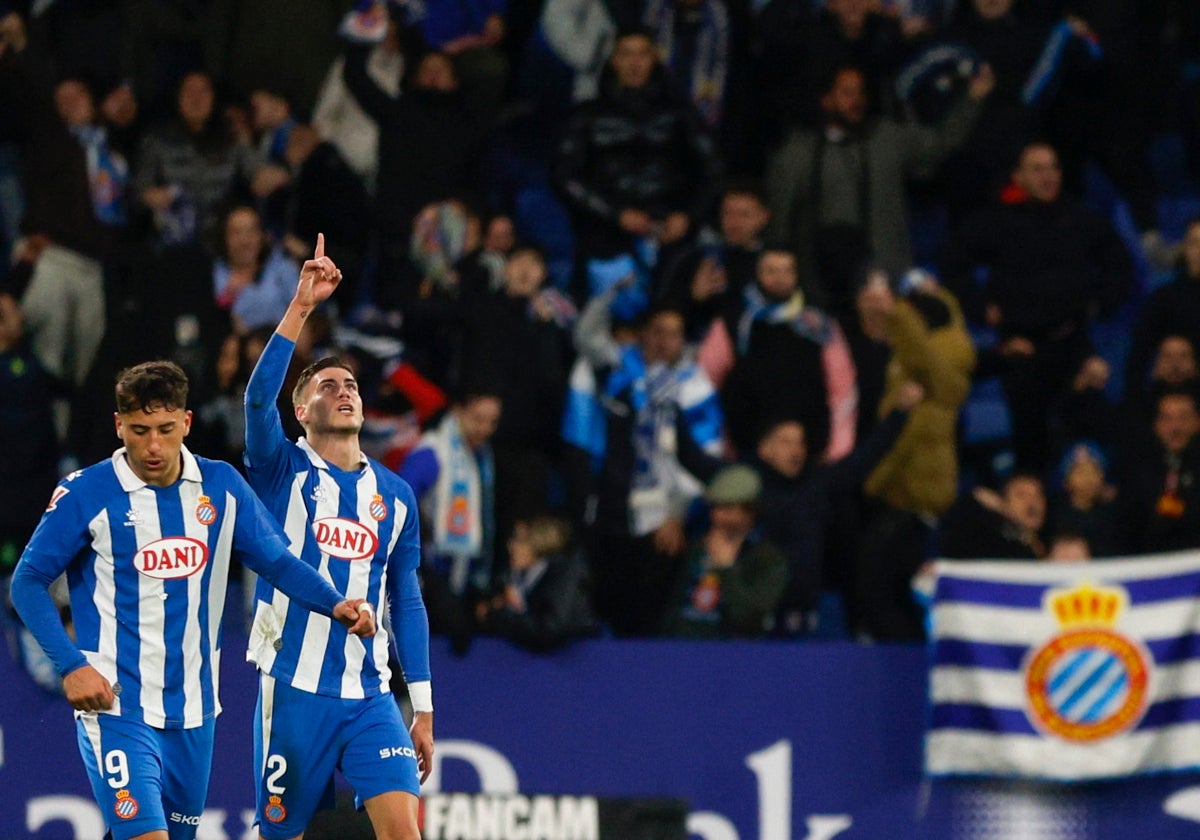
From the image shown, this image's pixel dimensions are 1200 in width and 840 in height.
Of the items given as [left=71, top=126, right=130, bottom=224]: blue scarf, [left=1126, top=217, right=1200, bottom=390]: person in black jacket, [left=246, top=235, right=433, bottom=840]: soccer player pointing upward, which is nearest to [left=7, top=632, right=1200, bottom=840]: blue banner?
[left=1126, top=217, right=1200, bottom=390]: person in black jacket

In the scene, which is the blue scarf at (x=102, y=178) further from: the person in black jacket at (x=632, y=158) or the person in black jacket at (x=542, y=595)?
the person in black jacket at (x=542, y=595)

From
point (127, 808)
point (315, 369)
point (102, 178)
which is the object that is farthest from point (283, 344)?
point (102, 178)

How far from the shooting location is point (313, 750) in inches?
320

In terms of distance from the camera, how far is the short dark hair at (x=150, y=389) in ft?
23.8

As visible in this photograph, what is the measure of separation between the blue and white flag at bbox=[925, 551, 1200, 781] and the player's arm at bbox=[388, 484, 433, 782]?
10.6 feet

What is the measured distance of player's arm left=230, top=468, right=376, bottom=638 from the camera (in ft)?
24.7

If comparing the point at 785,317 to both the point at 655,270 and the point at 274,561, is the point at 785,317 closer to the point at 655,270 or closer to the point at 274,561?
the point at 655,270

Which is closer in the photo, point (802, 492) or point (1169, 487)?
point (802, 492)

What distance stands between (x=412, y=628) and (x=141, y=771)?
49.7 inches

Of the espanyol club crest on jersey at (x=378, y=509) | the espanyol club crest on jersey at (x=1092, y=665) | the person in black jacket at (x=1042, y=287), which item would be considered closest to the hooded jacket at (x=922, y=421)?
the person in black jacket at (x=1042, y=287)

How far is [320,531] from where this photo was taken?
8.15m

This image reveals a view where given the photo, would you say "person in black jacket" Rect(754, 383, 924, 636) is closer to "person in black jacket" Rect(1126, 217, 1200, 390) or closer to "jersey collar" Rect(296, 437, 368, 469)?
"person in black jacket" Rect(1126, 217, 1200, 390)

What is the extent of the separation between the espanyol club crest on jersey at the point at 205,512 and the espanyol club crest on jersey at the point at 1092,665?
4.60 m

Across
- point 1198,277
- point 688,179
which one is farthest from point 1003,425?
point 688,179
